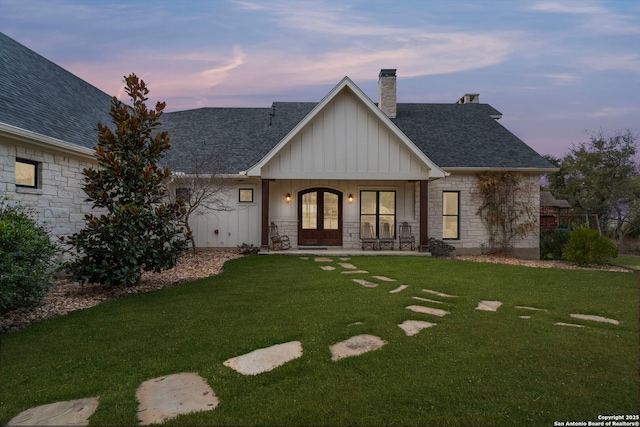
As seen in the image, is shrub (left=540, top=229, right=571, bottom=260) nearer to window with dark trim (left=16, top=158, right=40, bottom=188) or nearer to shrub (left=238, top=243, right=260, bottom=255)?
shrub (left=238, top=243, right=260, bottom=255)

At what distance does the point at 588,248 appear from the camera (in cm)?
1149

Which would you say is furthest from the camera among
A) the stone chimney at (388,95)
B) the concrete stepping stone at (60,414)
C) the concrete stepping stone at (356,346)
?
the stone chimney at (388,95)

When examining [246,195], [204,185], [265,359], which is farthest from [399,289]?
[204,185]

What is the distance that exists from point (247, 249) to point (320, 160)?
13.6ft

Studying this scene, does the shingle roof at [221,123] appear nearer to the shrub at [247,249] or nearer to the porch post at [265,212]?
the porch post at [265,212]

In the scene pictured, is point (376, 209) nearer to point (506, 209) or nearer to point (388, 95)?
point (506, 209)

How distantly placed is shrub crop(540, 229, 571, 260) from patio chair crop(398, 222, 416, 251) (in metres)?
5.38

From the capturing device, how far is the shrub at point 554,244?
45.5ft

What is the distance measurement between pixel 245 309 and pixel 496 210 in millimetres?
11368

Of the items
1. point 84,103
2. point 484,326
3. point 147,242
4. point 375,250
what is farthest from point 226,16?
point 484,326

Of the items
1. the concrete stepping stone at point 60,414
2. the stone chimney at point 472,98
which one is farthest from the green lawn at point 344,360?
the stone chimney at point 472,98

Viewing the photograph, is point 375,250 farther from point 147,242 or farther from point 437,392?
point 437,392

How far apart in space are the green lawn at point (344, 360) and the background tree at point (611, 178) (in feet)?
62.8

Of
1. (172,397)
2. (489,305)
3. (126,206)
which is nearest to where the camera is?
(172,397)
